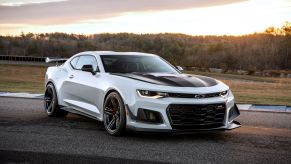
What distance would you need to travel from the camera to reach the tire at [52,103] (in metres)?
10.1

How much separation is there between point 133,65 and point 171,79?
1246 mm

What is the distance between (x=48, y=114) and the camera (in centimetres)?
1038

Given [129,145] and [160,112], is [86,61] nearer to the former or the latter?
[160,112]

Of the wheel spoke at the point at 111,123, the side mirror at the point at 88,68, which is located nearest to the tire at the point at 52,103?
the side mirror at the point at 88,68

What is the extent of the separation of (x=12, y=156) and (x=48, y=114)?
13.6 feet

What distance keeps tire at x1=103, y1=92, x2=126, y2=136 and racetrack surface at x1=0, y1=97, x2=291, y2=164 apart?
0.15 metres

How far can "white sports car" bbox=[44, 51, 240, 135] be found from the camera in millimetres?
7312

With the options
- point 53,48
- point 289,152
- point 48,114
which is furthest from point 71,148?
point 53,48

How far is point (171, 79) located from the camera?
7746 millimetres

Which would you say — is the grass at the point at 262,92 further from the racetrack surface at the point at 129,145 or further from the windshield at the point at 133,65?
the windshield at the point at 133,65

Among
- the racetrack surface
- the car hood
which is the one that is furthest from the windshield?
the racetrack surface

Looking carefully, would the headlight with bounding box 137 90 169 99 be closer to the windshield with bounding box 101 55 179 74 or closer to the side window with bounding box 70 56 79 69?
the windshield with bounding box 101 55 179 74

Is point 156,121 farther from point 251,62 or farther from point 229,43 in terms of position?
point 229,43

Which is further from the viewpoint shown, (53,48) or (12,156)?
(53,48)
